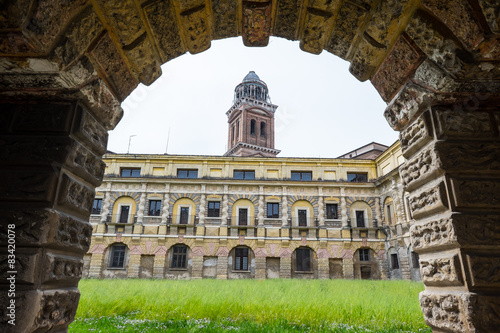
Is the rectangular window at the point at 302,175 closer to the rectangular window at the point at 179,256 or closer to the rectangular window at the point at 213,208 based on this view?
the rectangular window at the point at 213,208

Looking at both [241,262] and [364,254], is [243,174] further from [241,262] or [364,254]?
[364,254]

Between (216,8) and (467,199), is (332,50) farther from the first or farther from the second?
(467,199)

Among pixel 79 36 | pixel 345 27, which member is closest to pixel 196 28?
pixel 79 36

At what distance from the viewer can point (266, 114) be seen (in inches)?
1575

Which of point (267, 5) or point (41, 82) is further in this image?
point (267, 5)

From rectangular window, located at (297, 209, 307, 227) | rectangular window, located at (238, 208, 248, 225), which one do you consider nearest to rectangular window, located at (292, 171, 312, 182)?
rectangular window, located at (297, 209, 307, 227)

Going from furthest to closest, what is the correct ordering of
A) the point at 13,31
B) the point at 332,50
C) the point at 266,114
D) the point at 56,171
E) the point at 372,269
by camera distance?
1. the point at 266,114
2. the point at 372,269
3. the point at 332,50
4. the point at 56,171
5. the point at 13,31

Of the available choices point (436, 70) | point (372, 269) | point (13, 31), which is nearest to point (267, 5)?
point (436, 70)

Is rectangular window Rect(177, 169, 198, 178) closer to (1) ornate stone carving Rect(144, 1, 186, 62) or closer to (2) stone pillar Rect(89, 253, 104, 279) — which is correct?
(2) stone pillar Rect(89, 253, 104, 279)

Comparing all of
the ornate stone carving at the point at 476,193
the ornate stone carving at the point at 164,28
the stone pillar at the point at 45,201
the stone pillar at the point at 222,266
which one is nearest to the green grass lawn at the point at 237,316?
the stone pillar at the point at 45,201

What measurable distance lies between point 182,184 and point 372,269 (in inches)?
598

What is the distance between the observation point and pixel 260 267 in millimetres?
20875

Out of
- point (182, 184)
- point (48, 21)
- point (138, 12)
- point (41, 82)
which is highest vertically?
point (182, 184)

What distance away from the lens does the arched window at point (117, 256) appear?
21.0m
